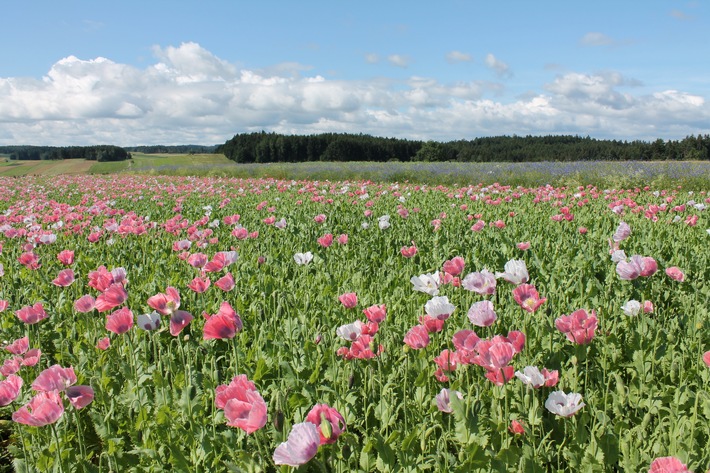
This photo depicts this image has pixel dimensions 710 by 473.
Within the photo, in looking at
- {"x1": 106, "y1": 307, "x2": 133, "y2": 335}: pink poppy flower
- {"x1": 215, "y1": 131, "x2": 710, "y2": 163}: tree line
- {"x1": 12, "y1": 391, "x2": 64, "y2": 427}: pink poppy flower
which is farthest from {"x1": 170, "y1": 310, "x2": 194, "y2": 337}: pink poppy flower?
{"x1": 215, "y1": 131, "x2": 710, "y2": 163}: tree line

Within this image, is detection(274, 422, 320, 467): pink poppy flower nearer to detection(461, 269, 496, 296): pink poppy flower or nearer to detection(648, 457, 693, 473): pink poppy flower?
detection(648, 457, 693, 473): pink poppy flower

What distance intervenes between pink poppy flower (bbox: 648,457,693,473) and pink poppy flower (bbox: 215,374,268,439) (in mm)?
688

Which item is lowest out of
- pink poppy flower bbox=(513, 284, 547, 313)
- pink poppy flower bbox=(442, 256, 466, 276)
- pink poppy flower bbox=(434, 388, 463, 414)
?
pink poppy flower bbox=(434, 388, 463, 414)

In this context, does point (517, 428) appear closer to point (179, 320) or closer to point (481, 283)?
point (481, 283)

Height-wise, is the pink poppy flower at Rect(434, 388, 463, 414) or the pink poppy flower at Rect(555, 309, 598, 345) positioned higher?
the pink poppy flower at Rect(555, 309, 598, 345)

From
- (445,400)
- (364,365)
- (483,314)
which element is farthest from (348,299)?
(445,400)

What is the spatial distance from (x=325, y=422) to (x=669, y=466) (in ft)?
2.27

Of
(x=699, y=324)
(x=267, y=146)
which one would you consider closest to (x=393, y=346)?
(x=699, y=324)

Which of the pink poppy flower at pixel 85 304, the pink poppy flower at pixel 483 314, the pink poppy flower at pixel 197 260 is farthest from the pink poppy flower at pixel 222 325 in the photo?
the pink poppy flower at pixel 197 260

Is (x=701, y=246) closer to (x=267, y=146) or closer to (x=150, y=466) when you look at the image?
(x=150, y=466)

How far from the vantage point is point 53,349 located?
300cm

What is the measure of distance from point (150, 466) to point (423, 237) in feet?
12.3

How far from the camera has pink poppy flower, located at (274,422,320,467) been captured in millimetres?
1098

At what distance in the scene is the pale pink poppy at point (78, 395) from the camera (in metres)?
1.54
